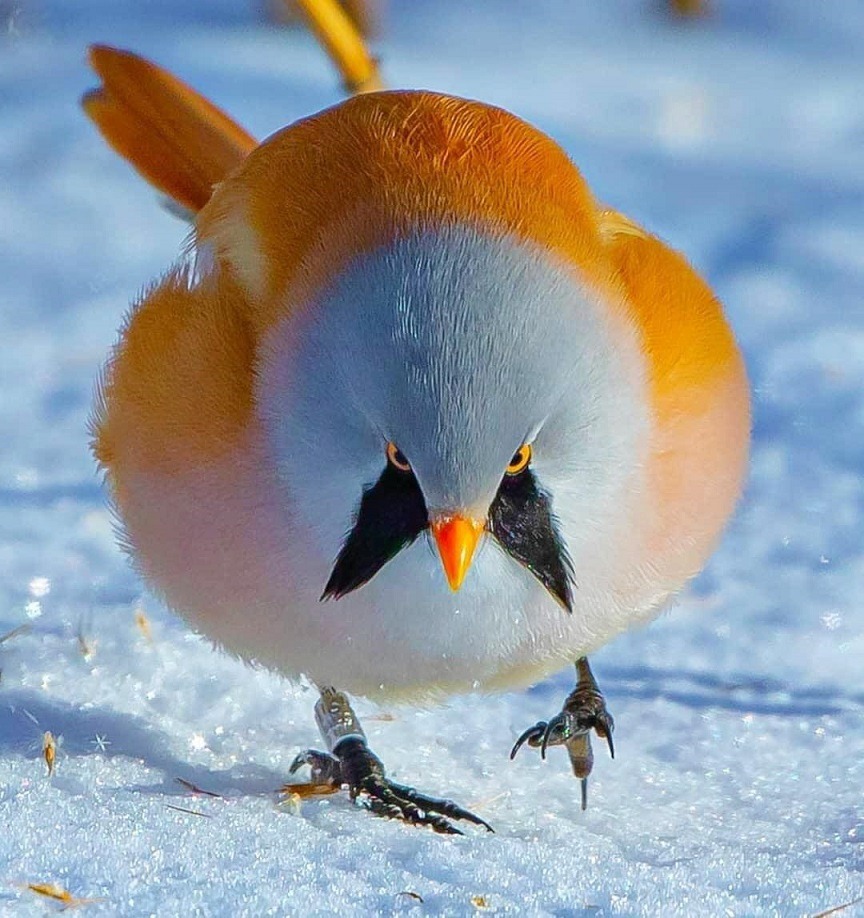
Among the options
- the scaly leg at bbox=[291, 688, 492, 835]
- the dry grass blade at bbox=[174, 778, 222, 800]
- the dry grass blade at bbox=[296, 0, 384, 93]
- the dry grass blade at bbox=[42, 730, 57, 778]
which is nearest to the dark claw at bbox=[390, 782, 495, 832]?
the scaly leg at bbox=[291, 688, 492, 835]

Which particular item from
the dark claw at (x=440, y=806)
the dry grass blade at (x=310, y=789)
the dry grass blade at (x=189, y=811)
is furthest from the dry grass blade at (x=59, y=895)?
the dark claw at (x=440, y=806)

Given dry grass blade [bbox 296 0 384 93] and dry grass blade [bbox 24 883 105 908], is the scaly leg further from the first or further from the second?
dry grass blade [bbox 296 0 384 93]

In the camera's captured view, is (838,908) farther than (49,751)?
No

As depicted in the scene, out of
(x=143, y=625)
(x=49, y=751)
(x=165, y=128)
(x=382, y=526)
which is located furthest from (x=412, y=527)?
(x=165, y=128)

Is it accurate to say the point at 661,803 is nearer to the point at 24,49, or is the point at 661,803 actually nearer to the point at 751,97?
the point at 751,97

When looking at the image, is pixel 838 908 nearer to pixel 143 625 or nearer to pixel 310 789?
pixel 310 789
